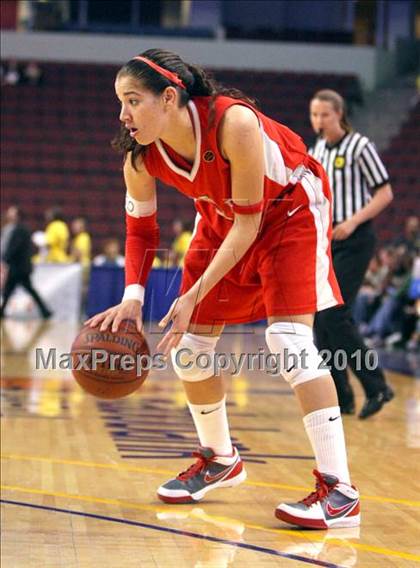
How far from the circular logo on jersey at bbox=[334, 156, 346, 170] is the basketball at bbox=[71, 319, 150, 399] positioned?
2618mm

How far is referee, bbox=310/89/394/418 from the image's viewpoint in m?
5.52

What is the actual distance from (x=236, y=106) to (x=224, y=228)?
419 millimetres

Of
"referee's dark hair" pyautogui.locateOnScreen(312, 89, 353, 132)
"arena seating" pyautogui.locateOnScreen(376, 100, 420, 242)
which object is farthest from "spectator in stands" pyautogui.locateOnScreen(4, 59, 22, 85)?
"referee's dark hair" pyautogui.locateOnScreen(312, 89, 353, 132)

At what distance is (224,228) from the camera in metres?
3.44

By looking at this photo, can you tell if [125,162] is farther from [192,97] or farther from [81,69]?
[81,69]

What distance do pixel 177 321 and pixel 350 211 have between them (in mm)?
2634

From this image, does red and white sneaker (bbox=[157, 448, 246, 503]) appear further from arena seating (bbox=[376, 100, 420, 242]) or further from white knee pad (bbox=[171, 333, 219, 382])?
arena seating (bbox=[376, 100, 420, 242])

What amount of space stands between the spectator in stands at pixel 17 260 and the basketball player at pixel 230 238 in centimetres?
1051

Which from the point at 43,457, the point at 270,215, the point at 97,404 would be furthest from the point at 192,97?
the point at 97,404

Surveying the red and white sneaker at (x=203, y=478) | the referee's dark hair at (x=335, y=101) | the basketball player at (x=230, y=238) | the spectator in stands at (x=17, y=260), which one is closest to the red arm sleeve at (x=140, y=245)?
the basketball player at (x=230, y=238)

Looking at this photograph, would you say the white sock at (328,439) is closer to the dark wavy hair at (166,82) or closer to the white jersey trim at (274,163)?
the white jersey trim at (274,163)

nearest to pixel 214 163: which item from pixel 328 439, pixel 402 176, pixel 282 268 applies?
pixel 282 268

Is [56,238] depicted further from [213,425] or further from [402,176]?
[213,425]

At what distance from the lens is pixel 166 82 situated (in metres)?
3.09
